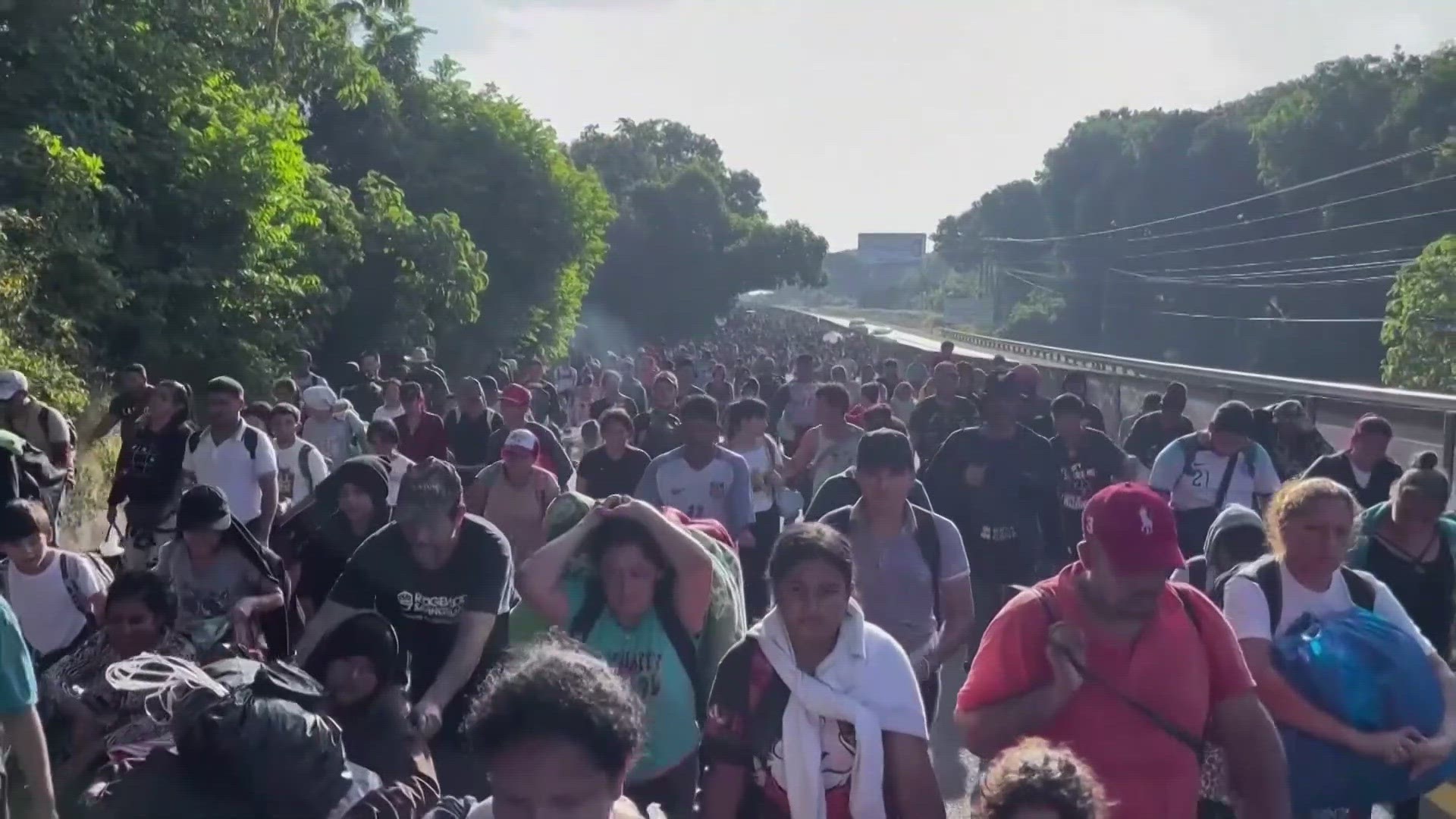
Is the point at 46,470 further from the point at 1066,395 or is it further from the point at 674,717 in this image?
the point at 1066,395

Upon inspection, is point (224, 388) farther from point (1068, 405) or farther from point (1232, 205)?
point (1232, 205)

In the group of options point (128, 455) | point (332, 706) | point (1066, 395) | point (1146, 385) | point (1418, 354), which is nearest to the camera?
point (332, 706)

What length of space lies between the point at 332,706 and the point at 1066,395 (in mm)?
7118

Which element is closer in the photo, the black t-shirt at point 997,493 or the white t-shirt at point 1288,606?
the white t-shirt at point 1288,606

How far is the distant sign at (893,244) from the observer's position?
19638cm

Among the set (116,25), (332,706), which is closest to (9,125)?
(116,25)

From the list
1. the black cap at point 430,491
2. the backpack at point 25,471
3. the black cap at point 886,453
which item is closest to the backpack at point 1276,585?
the black cap at point 886,453

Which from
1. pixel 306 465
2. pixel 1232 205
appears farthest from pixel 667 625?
pixel 1232 205

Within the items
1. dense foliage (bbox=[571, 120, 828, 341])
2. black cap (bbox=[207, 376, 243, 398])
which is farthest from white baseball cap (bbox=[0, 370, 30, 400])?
dense foliage (bbox=[571, 120, 828, 341])

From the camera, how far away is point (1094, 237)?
94062mm

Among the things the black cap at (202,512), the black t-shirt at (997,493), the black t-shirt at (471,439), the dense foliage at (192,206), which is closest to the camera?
the black cap at (202,512)

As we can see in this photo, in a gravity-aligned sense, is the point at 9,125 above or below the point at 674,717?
above

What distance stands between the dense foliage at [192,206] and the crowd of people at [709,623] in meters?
6.47

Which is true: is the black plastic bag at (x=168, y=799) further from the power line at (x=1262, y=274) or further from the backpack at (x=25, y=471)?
the power line at (x=1262, y=274)
